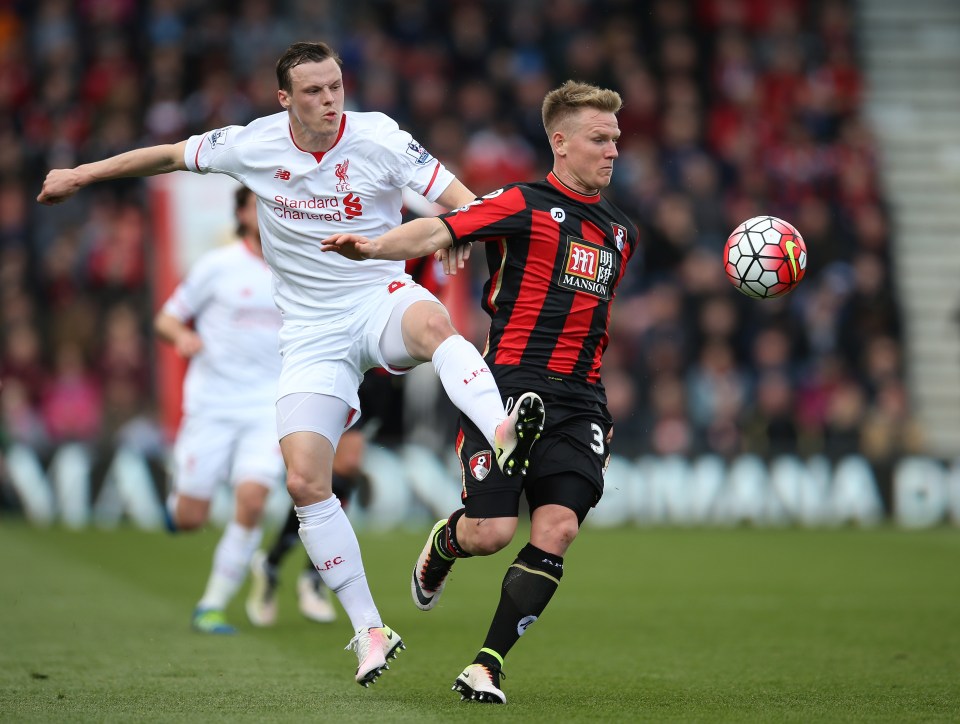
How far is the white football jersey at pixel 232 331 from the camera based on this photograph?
30.5ft

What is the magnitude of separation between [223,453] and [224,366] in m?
0.55

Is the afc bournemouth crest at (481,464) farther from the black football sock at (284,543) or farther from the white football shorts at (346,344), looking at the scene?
the black football sock at (284,543)

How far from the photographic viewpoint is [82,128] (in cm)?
1777

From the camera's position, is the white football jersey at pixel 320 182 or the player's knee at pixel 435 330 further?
the white football jersey at pixel 320 182

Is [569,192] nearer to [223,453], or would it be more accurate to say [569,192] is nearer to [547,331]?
[547,331]

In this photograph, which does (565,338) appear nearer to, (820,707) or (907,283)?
(820,707)

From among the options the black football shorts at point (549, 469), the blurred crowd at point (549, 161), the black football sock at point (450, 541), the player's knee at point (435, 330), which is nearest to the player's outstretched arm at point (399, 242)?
the player's knee at point (435, 330)

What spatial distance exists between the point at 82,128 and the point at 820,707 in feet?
46.1

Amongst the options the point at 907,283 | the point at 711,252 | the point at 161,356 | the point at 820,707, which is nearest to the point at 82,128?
the point at 161,356

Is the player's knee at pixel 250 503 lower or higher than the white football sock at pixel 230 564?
higher

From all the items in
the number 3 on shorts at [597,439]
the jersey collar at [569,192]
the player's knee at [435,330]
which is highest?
the jersey collar at [569,192]

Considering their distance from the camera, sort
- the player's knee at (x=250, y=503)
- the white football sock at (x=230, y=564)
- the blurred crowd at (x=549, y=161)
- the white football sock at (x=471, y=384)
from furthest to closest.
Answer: the blurred crowd at (x=549, y=161), the player's knee at (x=250, y=503), the white football sock at (x=230, y=564), the white football sock at (x=471, y=384)

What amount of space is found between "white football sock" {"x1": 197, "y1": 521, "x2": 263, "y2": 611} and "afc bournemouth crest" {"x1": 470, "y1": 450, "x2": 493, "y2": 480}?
9.50ft

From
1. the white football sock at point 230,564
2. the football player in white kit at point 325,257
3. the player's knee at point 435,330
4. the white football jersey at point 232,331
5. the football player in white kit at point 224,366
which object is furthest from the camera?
Answer: the white football jersey at point 232,331
